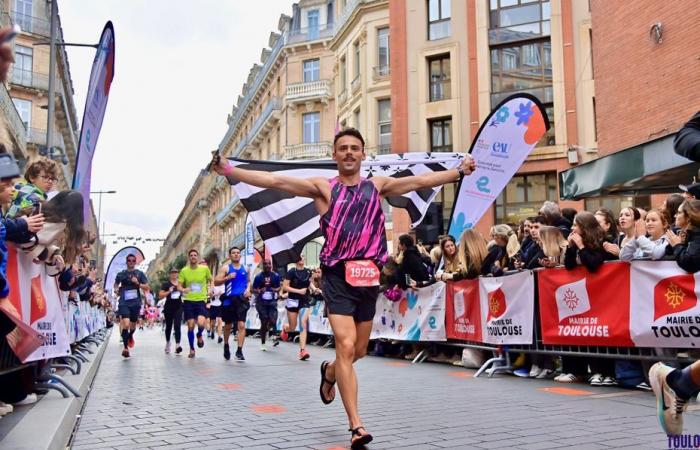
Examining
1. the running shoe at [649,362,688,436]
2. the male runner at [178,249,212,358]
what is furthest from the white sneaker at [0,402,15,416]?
the male runner at [178,249,212,358]

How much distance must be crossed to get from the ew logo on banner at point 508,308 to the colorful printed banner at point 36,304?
5.31 metres

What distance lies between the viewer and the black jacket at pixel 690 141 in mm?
3656

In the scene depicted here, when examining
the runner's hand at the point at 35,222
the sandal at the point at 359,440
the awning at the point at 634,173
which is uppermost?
the awning at the point at 634,173

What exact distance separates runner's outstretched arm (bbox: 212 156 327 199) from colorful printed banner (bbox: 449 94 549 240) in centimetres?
632

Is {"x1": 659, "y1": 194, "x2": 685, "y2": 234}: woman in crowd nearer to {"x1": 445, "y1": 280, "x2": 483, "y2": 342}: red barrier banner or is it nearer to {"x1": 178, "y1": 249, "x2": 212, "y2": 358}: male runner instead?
{"x1": 445, "y1": 280, "x2": 483, "y2": 342}: red barrier banner

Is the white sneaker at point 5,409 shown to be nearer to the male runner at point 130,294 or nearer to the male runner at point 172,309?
the male runner at point 130,294

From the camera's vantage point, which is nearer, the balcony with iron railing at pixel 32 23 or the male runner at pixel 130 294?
the male runner at pixel 130 294

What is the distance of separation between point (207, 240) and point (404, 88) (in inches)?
2562

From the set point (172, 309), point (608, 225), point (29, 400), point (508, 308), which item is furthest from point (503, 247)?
point (172, 309)

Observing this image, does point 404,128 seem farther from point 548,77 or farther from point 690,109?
point 690,109

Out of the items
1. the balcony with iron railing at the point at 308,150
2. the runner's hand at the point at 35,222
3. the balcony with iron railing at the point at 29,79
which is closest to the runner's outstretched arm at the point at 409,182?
the runner's hand at the point at 35,222

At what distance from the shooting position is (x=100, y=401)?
7266 mm

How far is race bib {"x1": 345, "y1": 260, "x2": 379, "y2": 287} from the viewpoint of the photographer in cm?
506

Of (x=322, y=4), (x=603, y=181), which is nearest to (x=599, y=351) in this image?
(x=603, y=181)
